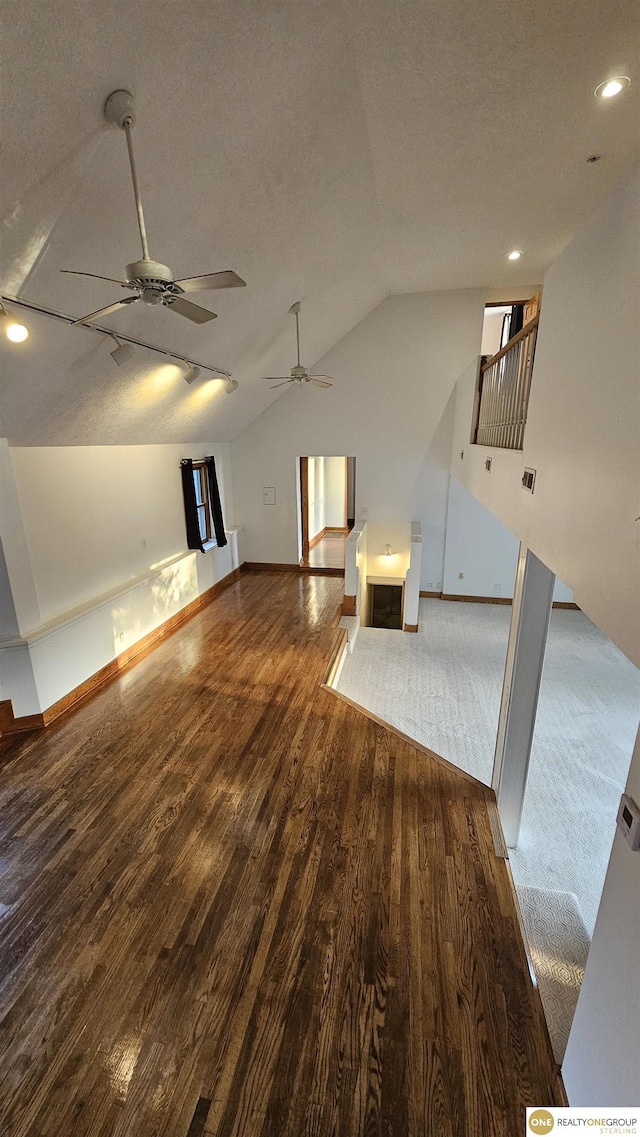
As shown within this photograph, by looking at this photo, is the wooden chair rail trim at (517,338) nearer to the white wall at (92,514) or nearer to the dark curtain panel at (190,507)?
the white wall at (92,514)

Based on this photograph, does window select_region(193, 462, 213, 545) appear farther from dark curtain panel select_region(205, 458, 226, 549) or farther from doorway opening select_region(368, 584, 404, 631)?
doorway opening select_region(368, 584, 404, 631)

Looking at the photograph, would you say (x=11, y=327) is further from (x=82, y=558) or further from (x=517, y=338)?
(x=517, y=338)

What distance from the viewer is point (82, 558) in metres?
4.49

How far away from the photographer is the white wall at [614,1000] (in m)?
1.38

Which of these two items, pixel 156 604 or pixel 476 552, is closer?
pixel 156 604

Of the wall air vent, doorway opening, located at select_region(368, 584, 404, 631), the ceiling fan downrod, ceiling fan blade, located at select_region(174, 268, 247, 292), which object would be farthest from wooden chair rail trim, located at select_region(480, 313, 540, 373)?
doorway opening, located at select_region(368, 584, 404, 631)

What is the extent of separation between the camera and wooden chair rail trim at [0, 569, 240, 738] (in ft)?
12.6

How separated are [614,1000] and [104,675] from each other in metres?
4.55

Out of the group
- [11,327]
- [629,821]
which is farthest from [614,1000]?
[11,327]

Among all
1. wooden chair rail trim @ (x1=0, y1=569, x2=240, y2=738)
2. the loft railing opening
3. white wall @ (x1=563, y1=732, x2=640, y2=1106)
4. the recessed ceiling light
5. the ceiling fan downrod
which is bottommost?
wooden chair rail trim @ (x1=0, y1=569, x2=240, y2=738)

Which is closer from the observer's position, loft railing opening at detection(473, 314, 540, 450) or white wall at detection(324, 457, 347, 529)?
loft railing opening at detection(473, 314, 540, 450)

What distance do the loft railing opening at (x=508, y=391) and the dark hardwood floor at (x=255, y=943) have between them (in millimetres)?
2762

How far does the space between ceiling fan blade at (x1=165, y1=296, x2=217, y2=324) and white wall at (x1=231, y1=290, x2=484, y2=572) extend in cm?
583

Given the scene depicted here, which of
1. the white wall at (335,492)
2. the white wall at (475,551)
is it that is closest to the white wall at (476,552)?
the white wall at (475,551)
